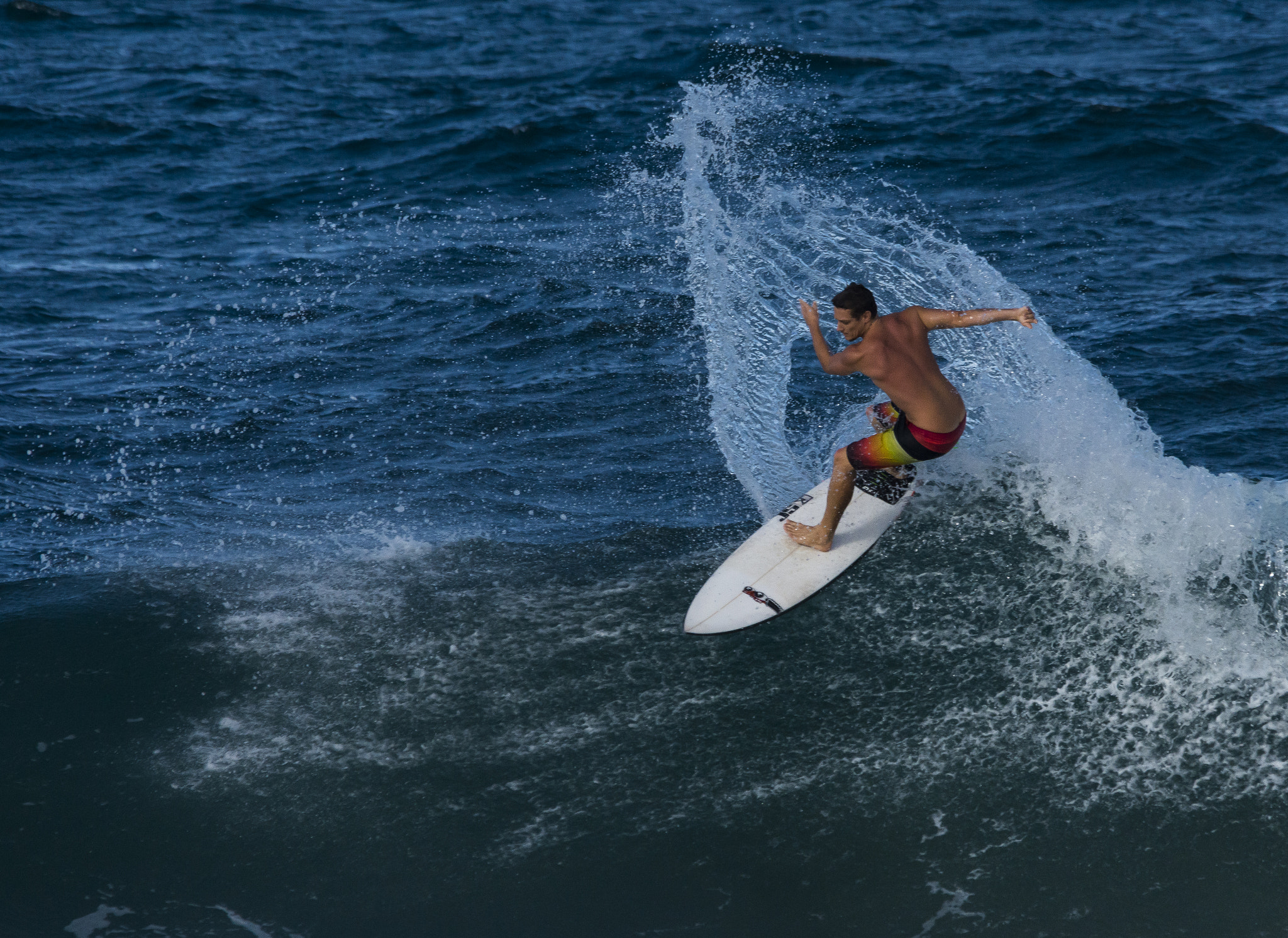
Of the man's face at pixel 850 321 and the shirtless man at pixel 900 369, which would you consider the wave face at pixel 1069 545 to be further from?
the man's face at pixel 850 321

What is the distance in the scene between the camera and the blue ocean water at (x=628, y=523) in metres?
7.66

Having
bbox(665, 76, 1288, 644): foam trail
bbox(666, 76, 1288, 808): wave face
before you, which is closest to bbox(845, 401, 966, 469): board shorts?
bbox(666, 76, 1288, 808): wave face

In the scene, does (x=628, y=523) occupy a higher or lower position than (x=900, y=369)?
lower

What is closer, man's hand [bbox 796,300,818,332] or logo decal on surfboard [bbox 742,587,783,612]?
man's hand [bbox 796,300,818,332]

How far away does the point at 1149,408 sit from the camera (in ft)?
40.6

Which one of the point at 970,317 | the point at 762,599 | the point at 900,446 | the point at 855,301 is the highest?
the point at 855,301

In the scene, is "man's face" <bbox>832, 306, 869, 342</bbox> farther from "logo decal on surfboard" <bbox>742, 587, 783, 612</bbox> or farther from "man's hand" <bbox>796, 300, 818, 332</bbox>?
"logo decal on surfboard" <bbox>742, 587, 783, 612</bbox>

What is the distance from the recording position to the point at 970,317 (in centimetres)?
853

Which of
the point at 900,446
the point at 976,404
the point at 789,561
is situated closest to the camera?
the point at 900,446

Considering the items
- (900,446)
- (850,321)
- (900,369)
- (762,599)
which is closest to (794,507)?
(762,599)

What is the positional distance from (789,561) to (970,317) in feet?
7.59

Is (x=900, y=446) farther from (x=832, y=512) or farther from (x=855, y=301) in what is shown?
(x=855, y=301)

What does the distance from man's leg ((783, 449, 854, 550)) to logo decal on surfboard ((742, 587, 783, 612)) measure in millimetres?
682

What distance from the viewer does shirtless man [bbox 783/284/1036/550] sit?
8.43 metres
